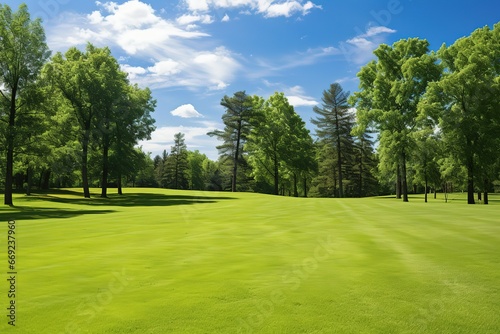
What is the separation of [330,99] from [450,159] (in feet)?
123

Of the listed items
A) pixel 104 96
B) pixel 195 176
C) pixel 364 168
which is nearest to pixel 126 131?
pixel 104 96

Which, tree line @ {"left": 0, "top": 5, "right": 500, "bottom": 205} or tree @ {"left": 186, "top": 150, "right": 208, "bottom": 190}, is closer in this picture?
tree line @ {"left": 0, "top": 5, "right": 500, "bottom": 205}

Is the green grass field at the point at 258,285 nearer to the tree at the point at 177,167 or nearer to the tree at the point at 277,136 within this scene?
the tree at the point at 277,136

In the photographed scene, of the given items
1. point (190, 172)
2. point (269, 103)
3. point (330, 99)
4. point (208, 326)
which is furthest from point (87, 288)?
point (190, 172)

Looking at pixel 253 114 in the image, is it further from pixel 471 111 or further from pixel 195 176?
pixel 195 176

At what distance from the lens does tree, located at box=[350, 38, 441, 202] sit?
41250 mm

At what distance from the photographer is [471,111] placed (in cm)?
3694

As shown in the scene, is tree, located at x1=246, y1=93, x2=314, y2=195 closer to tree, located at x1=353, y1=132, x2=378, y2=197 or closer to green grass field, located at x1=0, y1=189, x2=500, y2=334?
tree, located at x1=353, y1=132, x2=378, y2=197

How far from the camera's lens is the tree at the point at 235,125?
66.5m

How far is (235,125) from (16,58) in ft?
121

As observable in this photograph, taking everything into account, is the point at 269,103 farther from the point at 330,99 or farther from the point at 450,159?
the point at 450,159

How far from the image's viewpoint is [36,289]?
7059mm

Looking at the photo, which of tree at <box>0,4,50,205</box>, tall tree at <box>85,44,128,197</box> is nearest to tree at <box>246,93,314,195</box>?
tall tree at <box>85,44,128,197</box>

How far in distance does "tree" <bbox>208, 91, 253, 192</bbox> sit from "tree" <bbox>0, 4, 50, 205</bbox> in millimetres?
34347
